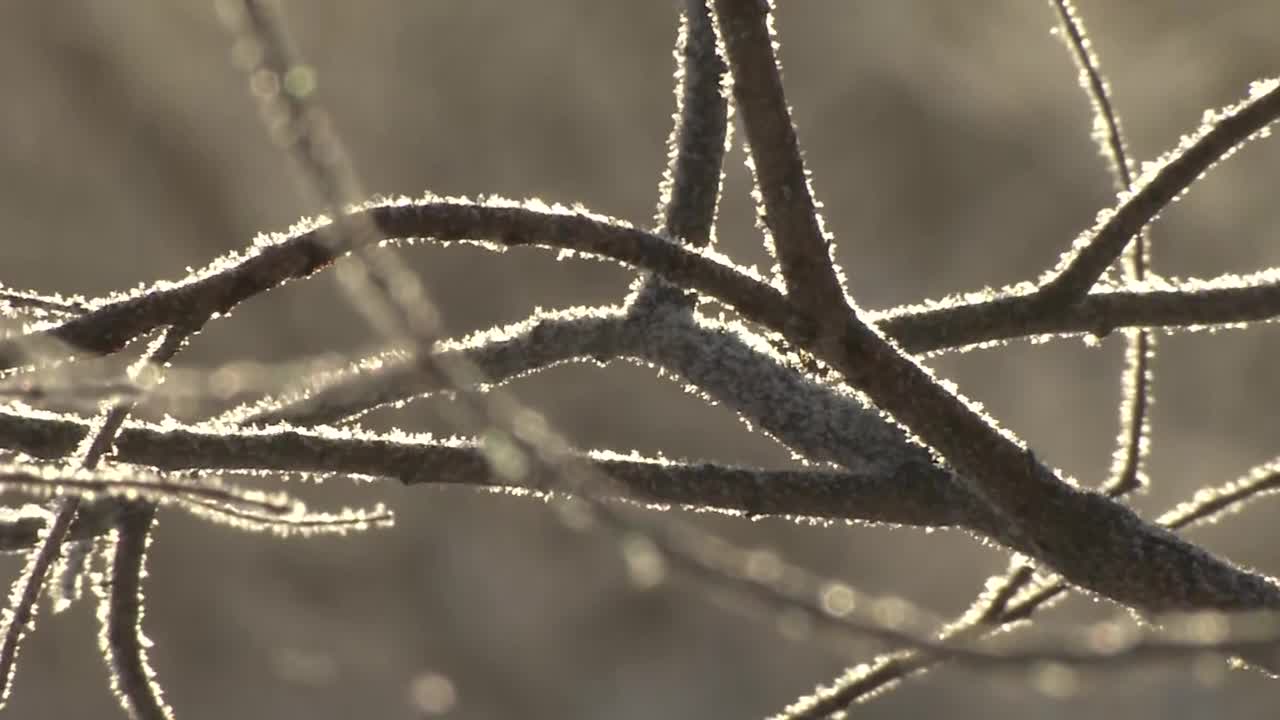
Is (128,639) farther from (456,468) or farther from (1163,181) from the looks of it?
(1163,181)

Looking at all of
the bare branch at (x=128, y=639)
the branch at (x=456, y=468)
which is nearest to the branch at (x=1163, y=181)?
the branch at (x=456, y=468)

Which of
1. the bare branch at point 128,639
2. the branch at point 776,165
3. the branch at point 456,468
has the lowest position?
the bare branch at point 128,639

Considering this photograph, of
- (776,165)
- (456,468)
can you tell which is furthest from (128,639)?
(776,165)

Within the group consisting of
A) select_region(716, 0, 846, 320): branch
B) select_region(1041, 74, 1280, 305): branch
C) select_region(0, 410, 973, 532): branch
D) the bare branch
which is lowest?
the bare branch

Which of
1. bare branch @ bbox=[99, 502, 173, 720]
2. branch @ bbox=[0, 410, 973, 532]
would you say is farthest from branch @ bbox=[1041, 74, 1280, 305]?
bare branch @ bbox=[99, 502, 173, 720]

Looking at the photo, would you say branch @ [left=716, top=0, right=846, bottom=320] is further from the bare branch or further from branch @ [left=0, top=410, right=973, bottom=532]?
the bare branch

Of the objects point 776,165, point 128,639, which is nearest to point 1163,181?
point 776,165

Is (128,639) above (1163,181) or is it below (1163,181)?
below

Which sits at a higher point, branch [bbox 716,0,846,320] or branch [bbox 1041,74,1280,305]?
branch [bbox 1041,74,1280,305]

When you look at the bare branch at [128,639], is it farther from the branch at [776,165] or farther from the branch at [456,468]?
the branch at [776,165]

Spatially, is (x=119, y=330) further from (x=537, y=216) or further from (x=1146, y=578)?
(x=1146, y=578)

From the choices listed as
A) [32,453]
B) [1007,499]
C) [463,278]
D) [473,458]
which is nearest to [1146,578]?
[1007,499]

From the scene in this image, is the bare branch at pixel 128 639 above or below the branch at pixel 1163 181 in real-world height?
below
